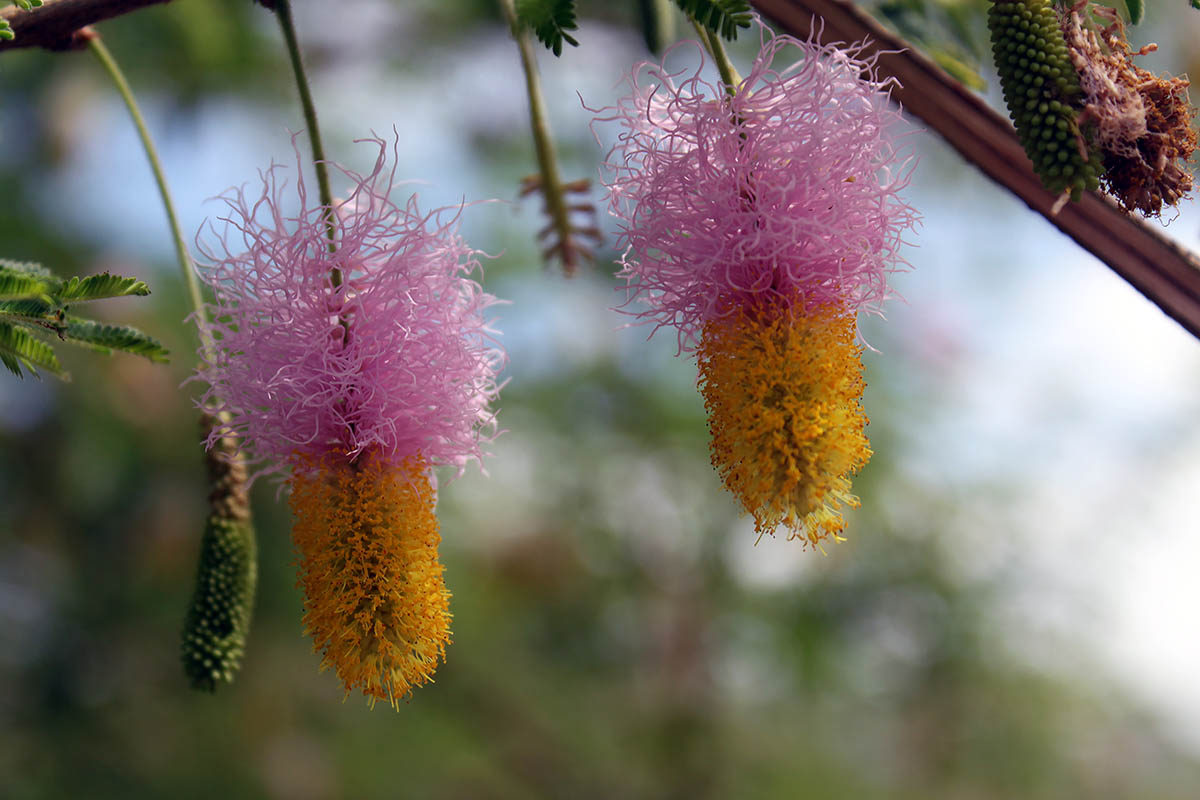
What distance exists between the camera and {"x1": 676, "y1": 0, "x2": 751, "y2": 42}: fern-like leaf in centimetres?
90

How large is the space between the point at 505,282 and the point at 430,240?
339 centimetres

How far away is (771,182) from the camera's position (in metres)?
0.99

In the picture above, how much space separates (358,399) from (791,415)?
20.1 inches

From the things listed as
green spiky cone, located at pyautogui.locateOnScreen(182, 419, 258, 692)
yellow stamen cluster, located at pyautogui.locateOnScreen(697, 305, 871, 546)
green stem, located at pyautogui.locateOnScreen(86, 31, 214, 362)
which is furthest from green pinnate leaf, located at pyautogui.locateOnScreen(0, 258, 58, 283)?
yellow stamen cluster, located at pyautogui.locateOnScreen(697, 305, 871, 546)

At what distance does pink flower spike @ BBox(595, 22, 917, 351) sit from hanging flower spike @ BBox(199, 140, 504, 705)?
28cm

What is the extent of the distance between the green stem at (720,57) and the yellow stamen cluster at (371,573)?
0.59m

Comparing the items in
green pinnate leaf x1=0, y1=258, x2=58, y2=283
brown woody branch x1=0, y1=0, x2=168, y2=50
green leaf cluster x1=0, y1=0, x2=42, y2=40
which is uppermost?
green leaf cluster x1=0, y1=0, x2=42, y2=40

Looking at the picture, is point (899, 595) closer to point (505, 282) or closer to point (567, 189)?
point (505, 282)

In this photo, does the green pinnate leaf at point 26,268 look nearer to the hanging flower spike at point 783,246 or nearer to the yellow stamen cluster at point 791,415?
the hanging flower spike at point 783,246

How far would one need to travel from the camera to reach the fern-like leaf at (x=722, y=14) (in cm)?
90

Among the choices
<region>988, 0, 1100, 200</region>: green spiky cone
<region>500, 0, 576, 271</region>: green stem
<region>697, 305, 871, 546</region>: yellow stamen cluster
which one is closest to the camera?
<region>988, 0, 1100, 200</region>: green spiky cone

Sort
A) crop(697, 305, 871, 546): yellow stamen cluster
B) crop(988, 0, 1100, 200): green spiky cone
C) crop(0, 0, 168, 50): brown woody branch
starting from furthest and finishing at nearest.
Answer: crop(0, 0, 168, 50): brown woody branch → crop(697, 305, 871, 546): yellow stamen cluster → crop(988, 0, 1100, 200): green spiky cone

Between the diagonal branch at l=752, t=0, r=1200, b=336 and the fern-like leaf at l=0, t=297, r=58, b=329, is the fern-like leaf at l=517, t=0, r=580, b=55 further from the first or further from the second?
the fern-like leaf at l=0, t=297, r=58, b=329

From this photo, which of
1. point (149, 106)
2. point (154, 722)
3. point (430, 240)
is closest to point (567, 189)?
point (430, 240)
